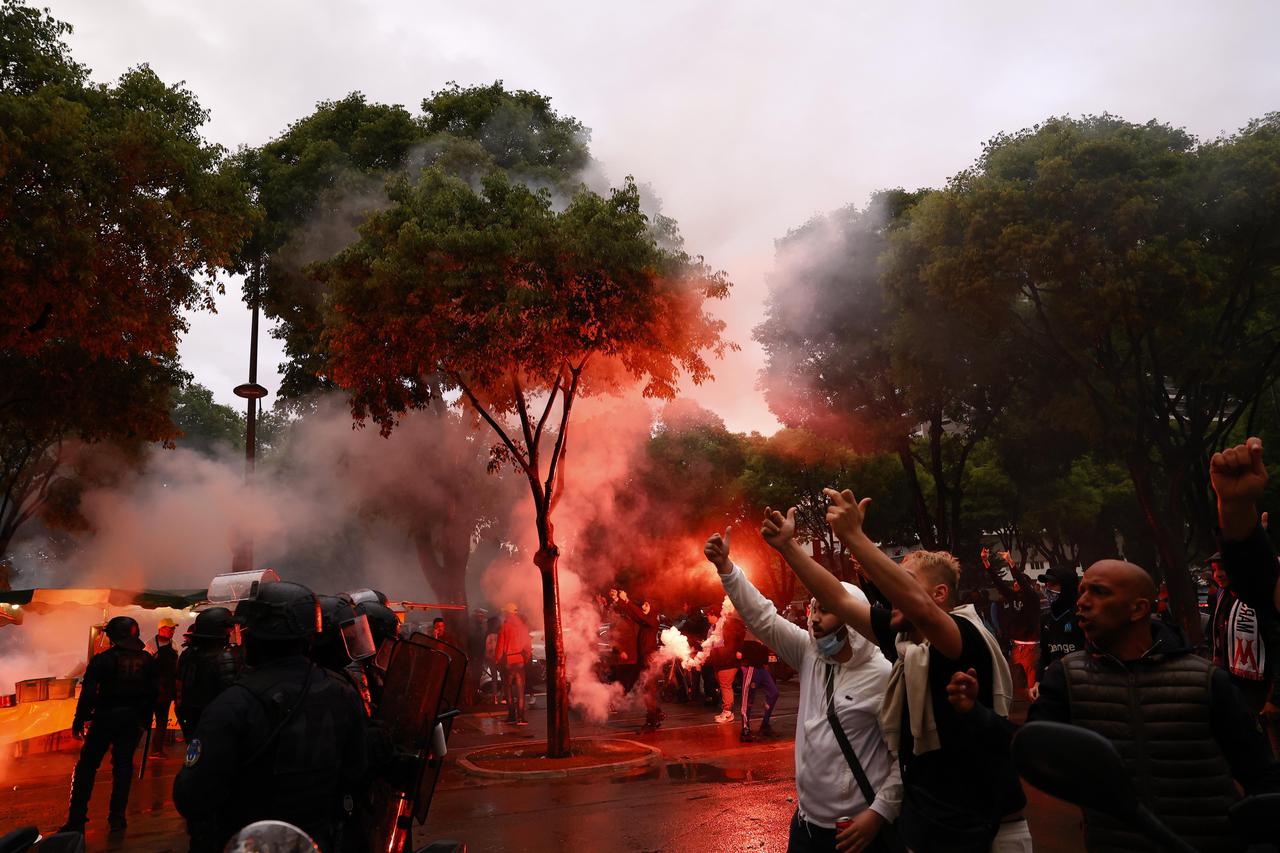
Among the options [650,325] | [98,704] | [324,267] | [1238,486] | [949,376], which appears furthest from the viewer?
[949,376]

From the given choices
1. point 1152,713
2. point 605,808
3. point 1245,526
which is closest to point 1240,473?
point 1245,526

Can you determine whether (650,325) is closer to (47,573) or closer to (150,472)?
(150,472)

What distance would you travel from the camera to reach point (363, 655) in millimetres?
3936

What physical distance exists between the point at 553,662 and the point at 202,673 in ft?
15.1

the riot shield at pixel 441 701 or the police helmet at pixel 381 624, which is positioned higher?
the police helmet at pixel 381 624

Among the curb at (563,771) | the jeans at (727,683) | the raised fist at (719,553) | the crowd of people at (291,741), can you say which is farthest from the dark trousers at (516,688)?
the raised fist at (719,553)

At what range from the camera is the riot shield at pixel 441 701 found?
3701 millimetres

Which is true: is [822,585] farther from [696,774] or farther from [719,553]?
[696,774]

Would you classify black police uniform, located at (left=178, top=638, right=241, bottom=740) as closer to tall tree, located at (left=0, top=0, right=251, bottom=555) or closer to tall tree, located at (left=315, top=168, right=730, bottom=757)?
tall tree, located at (left=315, top=168, right=730, bottom=757)

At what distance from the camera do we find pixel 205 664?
6.99m

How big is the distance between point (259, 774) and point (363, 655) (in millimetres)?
1173

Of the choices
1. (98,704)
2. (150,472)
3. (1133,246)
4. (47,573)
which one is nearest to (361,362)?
(98,704)

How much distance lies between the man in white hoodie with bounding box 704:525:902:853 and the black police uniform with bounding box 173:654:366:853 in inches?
58.7

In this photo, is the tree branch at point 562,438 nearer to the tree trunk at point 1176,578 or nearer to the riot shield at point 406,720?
the riot shield at point 406,720
